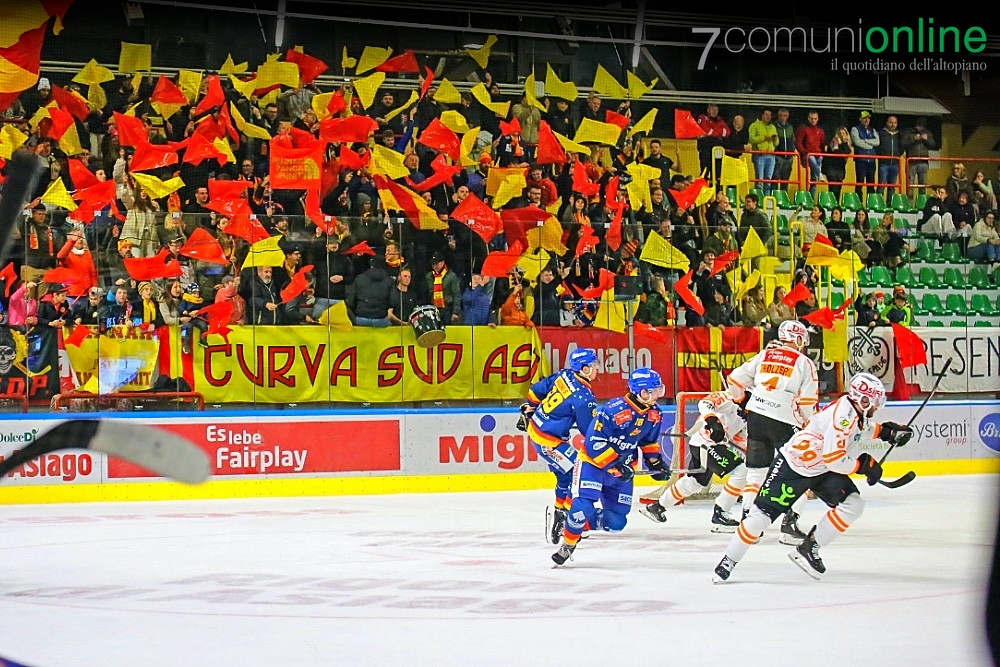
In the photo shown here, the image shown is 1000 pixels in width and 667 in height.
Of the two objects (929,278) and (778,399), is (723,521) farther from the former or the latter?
(929,278)

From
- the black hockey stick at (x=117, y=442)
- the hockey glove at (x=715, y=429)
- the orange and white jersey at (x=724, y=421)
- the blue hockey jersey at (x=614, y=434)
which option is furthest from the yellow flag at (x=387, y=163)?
the black hockey stick at (x=117, y=442)

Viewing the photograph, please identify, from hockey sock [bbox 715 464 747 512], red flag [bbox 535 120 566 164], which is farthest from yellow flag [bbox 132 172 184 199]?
hockey sock [bbox 715 464 747 512]

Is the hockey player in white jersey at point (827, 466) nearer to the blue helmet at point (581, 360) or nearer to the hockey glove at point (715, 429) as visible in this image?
the blue helmet at point (581, 360)

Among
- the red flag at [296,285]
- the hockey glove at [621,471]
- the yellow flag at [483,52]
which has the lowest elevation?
the hockey glove at [621,471]

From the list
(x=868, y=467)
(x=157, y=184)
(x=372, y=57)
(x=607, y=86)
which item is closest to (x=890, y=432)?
(x=868, y=467)

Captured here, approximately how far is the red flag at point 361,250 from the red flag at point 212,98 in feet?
10.6

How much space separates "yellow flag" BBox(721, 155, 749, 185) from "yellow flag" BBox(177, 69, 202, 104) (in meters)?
6.41

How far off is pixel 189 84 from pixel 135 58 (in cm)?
88

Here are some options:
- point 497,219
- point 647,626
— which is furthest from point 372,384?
point 647,626

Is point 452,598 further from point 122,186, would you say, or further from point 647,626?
point 122,186

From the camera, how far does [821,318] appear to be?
1409 cm

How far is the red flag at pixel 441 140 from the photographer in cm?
1551

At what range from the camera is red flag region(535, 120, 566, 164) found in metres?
16.0

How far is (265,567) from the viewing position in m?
8.11
